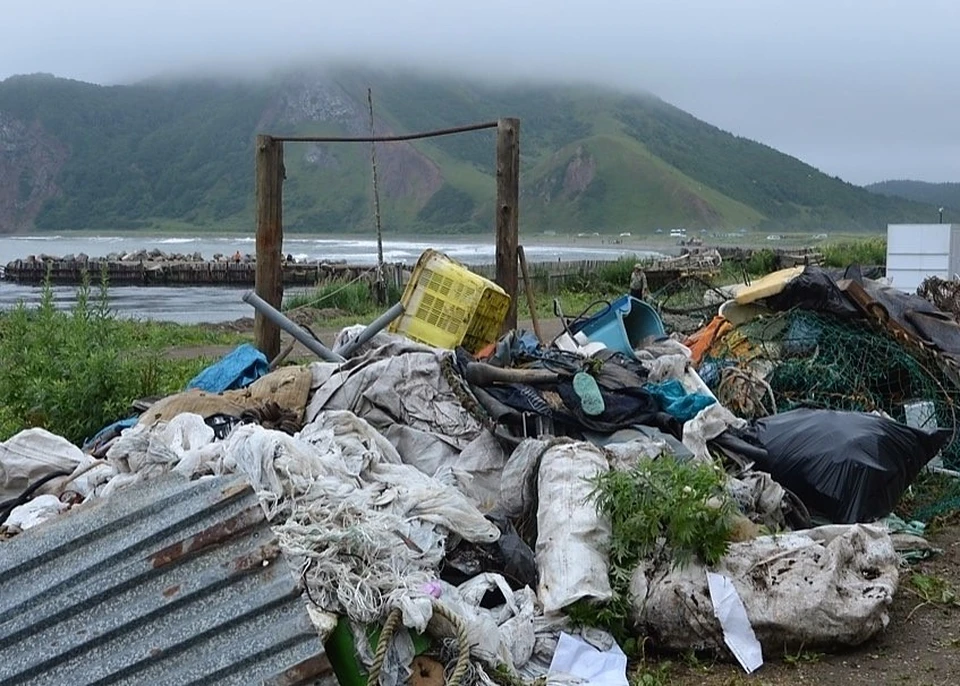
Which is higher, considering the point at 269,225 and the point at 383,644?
the point at 269,225

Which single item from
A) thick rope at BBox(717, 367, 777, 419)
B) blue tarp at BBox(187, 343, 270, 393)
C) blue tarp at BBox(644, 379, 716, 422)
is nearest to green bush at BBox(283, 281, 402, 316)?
blue tarp at BBox(187, 343, 270, 393)

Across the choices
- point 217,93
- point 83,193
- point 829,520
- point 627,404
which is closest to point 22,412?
point 627,404

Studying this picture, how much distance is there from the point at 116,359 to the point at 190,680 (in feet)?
14.2

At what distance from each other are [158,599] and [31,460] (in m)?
2.44

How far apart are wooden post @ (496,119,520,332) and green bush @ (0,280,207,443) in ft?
8.71

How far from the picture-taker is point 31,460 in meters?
5.19

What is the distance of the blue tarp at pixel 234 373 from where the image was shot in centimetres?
695

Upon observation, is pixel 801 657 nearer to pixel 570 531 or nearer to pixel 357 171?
pixel 570 531

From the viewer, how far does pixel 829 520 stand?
17.2 ft

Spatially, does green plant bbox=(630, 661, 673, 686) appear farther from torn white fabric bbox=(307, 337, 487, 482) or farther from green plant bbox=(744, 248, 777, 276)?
green plant bbox=(744, 248, 777, 276)

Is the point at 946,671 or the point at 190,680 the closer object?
the point at 190,680

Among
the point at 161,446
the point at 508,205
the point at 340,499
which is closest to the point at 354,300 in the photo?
the point at 508,205

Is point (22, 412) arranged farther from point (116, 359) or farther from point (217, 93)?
point (217, 93)

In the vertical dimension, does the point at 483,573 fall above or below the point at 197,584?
below
